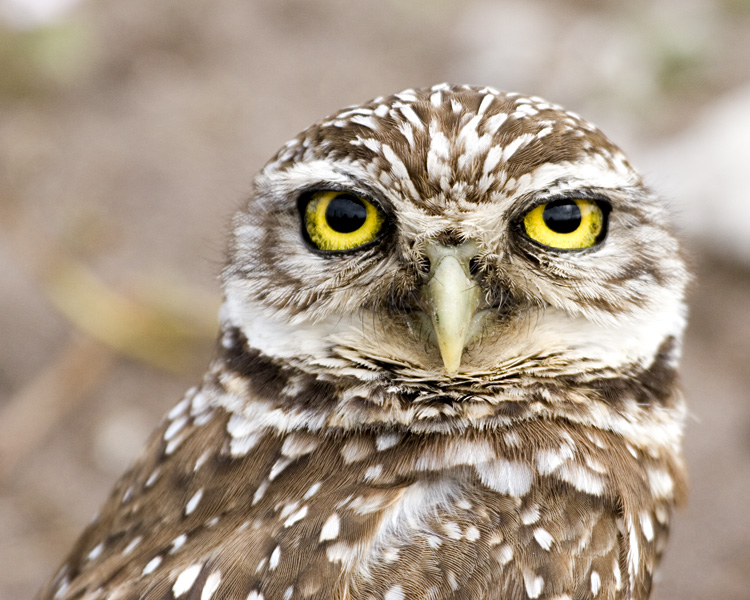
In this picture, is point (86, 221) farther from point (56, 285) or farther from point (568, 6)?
point (568, 6)

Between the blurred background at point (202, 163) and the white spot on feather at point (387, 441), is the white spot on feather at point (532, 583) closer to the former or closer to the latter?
the white spot on feather at point (387, 441)

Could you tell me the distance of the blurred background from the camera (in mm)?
3814

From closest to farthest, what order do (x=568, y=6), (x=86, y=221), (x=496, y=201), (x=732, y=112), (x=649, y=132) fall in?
(x=496, y=201) < (x=86, y=221) < (x=732, y=112) < (x=649, y=132) < (x=568, y=6)

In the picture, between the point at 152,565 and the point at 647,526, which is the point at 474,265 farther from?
the point at 152,565

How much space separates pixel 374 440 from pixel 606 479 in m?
0.41

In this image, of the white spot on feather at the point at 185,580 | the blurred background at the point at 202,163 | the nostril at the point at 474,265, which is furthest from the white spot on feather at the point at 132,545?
the blurred background at the point at 202,163

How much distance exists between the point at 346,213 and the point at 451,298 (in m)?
Answer: 0.23

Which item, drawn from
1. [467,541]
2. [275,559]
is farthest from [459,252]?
[275,559]

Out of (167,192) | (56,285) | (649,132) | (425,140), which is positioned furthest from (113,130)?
(425,140)

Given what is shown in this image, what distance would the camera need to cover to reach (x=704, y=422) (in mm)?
4012

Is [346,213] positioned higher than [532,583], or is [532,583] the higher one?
[346,213]

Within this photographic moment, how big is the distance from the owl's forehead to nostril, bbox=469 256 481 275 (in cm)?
9

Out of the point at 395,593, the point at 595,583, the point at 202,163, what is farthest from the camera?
the point at 202,163

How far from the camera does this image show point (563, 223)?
1484 millimetres
